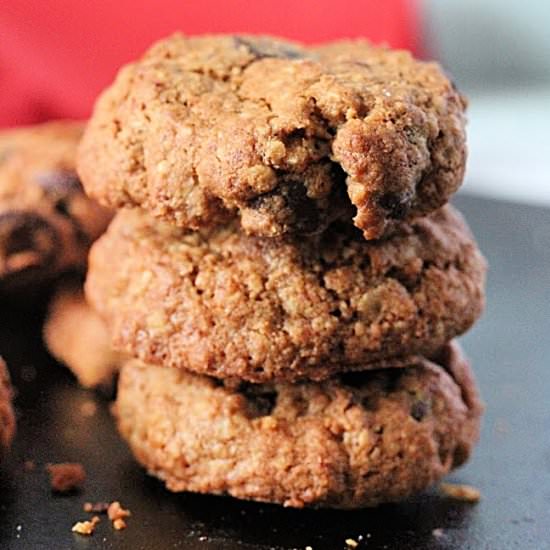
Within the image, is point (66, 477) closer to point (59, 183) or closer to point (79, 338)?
point (79, 338)

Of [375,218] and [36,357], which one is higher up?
[375,218]

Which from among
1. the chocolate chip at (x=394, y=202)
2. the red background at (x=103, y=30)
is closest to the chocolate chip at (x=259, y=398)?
the chocolate chip at (x=394, y=202)

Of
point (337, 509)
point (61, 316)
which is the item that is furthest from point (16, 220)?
Result: point (337, 509)

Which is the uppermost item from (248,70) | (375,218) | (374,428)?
(248,70)

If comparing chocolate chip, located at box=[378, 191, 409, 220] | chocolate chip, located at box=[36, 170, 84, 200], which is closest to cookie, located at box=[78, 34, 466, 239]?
chocolate chip, located at box=[378, 191, 409, 220]

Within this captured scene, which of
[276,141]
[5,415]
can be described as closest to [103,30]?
[5,415]

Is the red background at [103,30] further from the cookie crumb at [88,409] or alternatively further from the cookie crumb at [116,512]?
the cookie crumb at [116,512]

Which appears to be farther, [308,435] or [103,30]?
[103,30]

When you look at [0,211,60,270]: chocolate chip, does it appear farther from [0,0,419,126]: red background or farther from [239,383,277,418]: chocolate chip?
[0,0,419,126]: red background

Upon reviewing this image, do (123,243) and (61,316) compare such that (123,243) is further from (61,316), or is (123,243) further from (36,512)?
(61,316)
